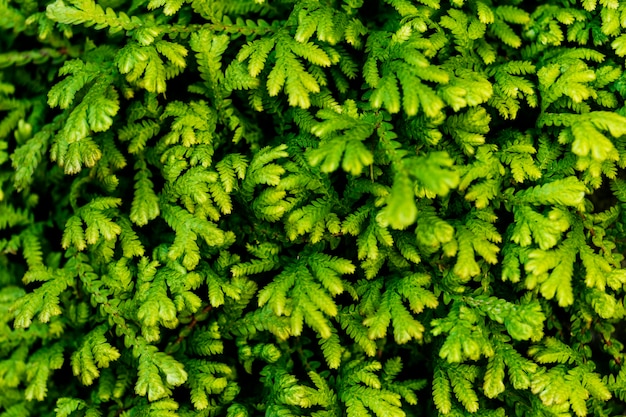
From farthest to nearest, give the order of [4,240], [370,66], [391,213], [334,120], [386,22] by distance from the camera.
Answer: [4,240]
[386,22]
[370,66]
[334,120]
[391,213]

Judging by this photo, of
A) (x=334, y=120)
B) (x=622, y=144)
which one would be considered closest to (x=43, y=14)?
(x=334, y=120)

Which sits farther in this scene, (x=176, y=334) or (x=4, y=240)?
(x=4, y=240)

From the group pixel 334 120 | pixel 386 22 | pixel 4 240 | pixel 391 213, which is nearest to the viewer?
pixel 391 213

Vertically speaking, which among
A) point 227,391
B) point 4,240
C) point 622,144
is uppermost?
point 622,144

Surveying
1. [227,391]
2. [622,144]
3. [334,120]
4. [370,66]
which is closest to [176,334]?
[227,391]

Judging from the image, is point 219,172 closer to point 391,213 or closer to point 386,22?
point 391,213

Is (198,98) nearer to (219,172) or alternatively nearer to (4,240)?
(219,172)

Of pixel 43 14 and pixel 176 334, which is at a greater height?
pixel 43 14
